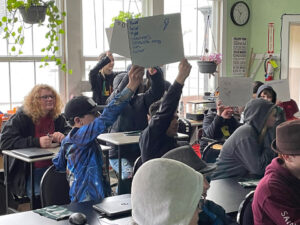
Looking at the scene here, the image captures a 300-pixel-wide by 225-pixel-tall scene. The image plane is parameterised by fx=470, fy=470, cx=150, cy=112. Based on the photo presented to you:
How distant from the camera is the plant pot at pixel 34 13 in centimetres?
475

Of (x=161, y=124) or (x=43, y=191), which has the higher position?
(x=161, y=124)

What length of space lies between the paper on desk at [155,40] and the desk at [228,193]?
77 centimetres

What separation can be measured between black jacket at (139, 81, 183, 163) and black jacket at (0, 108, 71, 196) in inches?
56.3

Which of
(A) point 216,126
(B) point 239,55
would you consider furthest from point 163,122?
(B) point 239,55

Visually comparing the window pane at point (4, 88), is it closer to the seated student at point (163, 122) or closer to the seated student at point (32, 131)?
the seated student at point (32, 131)

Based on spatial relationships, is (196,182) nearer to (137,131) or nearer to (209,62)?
(137,131)

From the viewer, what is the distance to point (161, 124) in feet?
9.07

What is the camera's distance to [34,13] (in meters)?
4.77

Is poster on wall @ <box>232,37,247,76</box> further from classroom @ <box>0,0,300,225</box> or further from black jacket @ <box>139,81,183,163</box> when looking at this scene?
black jacket @ <box>139,81,183,163</box>

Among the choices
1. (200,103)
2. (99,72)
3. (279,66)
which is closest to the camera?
(99,72)

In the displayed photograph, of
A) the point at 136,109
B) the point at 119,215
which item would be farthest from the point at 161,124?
the point at 136,109

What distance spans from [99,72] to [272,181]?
3.85 meters

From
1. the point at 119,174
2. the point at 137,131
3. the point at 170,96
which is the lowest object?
the point at 119,174

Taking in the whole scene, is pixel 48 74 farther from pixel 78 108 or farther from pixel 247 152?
pixel 247 152
